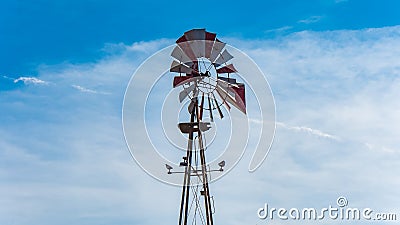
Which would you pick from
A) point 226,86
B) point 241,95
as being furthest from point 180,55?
point 241,95

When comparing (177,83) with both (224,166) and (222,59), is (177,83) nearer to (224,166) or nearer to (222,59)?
(222,59)

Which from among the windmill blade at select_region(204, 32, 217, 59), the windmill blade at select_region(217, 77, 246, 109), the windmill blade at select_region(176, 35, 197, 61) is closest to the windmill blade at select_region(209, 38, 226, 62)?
the windmill blade at select_region(204, 32, 217, 59)

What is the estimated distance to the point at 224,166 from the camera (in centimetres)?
1068

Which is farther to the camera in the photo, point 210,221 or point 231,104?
point 231,104

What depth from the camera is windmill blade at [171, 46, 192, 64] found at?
35.5ft

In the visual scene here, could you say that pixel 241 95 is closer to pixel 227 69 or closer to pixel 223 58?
pixel 227 69

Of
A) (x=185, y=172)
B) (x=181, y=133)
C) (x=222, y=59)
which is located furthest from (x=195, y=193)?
(x=222, y=59)

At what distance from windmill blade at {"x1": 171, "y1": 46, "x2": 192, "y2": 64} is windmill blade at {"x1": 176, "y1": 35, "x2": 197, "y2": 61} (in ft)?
0.19

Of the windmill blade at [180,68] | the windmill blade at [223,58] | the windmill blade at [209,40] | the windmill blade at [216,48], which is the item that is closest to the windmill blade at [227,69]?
the windmill blade at [223,58]

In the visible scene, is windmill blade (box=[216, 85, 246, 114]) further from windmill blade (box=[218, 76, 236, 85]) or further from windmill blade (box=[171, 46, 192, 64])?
windmill blade (box=[171, 46, 192, 64])

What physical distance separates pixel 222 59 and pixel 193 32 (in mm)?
803

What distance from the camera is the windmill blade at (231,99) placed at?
11.0 m

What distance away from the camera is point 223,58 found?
10.9 meters

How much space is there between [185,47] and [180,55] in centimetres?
21
